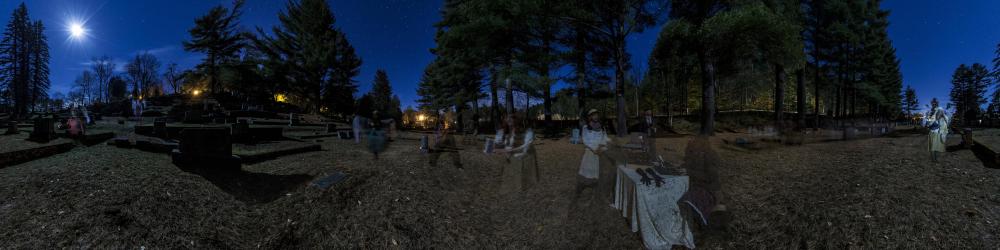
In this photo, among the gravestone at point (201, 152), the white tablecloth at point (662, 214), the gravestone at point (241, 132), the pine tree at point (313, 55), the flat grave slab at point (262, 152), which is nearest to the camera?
the white tablecloth at point (662, 214)

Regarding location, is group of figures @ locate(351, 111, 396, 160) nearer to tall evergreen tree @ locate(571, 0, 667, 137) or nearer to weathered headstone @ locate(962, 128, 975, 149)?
tall evergreen tree @ locate(571, 0, 667, 137)

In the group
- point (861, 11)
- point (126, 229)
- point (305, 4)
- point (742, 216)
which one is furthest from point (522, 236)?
point (305, 4)

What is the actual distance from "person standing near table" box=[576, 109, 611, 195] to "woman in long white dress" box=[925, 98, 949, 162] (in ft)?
30.7

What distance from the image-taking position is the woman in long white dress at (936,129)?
26.3ft

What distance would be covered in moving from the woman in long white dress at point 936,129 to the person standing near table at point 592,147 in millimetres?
9365

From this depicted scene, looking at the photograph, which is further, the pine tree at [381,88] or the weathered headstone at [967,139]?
the pine tree at [381,88]

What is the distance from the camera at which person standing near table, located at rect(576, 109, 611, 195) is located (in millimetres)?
5285

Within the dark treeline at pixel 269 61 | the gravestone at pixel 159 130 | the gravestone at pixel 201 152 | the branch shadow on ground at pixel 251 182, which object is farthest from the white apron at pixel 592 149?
the dark treeline at pixel 269 61

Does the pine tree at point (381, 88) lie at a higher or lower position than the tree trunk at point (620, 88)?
higher

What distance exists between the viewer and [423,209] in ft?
17.7

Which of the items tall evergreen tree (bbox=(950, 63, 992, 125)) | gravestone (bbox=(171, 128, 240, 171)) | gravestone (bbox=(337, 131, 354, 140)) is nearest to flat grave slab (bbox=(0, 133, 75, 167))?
gravestone (bbox=(171, 128, 240, 171))

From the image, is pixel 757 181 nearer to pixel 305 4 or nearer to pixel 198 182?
pixel 198 182

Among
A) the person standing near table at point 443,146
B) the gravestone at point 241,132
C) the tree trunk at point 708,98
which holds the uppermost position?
the tree trunk at point 708,98

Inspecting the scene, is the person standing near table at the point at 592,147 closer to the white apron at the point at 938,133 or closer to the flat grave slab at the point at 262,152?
the flat grave slab at the point at 262,152
